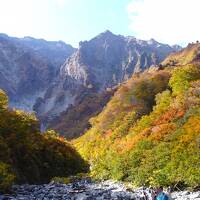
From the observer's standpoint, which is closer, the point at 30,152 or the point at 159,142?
the point at 159,142

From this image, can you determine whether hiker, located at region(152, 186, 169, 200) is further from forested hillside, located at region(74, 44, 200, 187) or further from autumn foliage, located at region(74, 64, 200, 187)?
forested hillside, located at region(74, 44, 200, 187)

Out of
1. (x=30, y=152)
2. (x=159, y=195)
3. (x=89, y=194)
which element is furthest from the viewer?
(x=30, y=152)

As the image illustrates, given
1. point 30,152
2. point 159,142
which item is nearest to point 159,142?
point 159,142

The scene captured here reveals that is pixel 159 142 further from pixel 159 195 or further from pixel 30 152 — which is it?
pixel 159 195

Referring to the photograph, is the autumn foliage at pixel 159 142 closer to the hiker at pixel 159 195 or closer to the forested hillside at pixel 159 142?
the forested hillside at pixel 159 142

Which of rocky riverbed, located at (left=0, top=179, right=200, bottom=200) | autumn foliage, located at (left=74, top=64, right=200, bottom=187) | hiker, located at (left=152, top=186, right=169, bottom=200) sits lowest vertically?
hiker, located at (left=152, top=186, right=169, bottom=200)

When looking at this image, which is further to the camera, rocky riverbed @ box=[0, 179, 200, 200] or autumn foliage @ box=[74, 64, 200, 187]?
autumn foliage @ box=[74, 64, 200, 187]

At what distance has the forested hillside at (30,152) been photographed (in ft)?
259

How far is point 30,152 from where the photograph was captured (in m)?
87.8

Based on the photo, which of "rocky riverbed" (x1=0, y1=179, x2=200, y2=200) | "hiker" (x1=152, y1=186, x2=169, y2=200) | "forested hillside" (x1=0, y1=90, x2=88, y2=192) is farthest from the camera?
"forested hillside" (x1=0, y1=90, x2=88, y2=192)

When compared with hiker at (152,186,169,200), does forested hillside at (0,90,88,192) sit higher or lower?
higher

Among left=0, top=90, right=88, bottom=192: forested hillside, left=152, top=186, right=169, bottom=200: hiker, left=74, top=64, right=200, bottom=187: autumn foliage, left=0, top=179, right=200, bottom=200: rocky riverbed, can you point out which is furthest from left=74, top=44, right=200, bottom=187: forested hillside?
left=152, top=186, right=169, bottom=200: hiker

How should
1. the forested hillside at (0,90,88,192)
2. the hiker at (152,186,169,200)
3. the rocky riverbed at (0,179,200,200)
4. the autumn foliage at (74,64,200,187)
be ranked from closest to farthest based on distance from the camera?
the hiker at (152,186,169,200) < the rocky riverbed at (0,179,200,200) < the autumn foliage at (74,64,200,187) < the forested hillside at (0,90,88,192)

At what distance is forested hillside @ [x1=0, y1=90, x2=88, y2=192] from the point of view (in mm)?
78812
